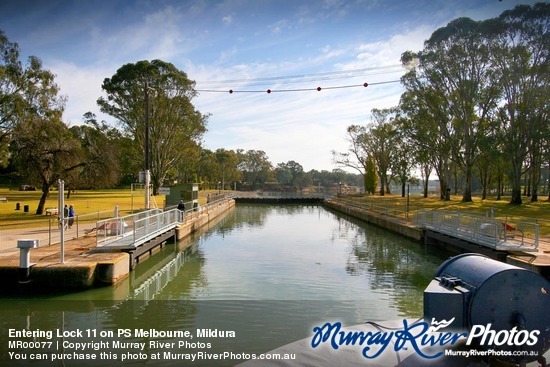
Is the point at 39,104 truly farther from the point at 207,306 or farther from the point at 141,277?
the point at 207,306

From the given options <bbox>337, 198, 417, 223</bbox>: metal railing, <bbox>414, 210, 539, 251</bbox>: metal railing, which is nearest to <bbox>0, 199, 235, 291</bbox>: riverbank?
<bbox>414, 210, 539, 251</bbox>: metal railing

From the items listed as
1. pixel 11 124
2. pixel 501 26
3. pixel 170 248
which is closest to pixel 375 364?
pixel 170 248

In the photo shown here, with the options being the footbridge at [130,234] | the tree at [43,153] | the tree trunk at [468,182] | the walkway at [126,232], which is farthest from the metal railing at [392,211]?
the tree at [43,153]

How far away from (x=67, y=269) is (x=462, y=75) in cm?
4032

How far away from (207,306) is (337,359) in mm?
6452

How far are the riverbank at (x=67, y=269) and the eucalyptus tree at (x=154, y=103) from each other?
35.3 m

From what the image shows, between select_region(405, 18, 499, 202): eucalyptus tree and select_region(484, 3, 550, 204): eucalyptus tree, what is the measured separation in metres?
1.13

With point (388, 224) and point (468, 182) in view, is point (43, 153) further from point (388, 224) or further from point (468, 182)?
point (468, 182)

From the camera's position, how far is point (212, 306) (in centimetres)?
1176

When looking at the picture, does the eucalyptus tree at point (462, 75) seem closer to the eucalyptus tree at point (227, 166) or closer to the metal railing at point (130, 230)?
the metal railing at point (130, 230)

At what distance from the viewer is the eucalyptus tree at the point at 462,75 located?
40.1 metres

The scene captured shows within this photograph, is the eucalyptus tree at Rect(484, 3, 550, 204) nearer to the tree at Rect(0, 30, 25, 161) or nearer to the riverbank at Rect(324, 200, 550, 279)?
the riverbank at Rect(324, 200, 550, 279)

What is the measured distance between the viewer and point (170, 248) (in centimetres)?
2291

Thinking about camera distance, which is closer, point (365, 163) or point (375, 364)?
point (375, 364)
